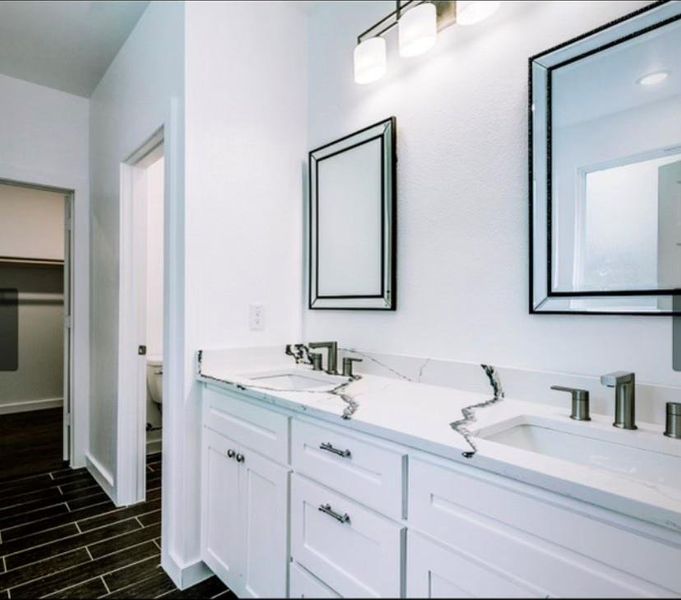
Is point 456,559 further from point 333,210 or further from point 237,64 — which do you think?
point 237,64

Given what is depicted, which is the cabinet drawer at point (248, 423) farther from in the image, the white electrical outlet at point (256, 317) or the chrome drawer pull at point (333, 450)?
the white electrical outlet at point (256, 317)

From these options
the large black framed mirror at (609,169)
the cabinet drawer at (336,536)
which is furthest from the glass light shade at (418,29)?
the cabinet drawer at (336,536)

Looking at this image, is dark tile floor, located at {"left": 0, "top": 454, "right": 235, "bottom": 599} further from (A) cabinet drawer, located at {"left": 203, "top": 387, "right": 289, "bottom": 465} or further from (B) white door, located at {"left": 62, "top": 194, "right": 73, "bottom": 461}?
(A) cabinet drawer, located at {"left": 203, "top": 387, "right": 289, "bottom": 465}

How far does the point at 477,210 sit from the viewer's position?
1.35m

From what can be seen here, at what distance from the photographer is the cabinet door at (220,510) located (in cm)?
121

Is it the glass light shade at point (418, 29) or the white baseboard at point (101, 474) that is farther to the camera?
the white baseboard at point (101, 474)

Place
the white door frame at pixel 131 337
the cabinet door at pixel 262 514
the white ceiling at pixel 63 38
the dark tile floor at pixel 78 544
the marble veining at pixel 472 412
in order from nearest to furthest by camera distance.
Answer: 1. the marble veining at pixel 472 412
2. the cabinet door at pixel 262 514
3. the dark tile floor at pixel 78 544
4. the white ceiling at pixel 63 38
5. the white door frame at pixel 131 337

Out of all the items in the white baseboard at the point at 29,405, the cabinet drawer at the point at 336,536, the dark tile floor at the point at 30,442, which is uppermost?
the cabinet drawer at the point at 336,536

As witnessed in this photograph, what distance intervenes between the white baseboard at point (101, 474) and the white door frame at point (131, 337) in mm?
151

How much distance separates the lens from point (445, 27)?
141cm

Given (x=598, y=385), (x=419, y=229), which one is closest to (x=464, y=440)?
(x=598, y=385)

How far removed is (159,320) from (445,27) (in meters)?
2.55

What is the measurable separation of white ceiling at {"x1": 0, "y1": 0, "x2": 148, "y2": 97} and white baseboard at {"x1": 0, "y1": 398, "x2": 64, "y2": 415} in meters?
3.15

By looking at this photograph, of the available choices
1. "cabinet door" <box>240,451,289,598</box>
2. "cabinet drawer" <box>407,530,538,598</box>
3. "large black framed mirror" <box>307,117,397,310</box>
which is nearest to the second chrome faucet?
"cabinet drawer" <box>407,530,538,598</box>
